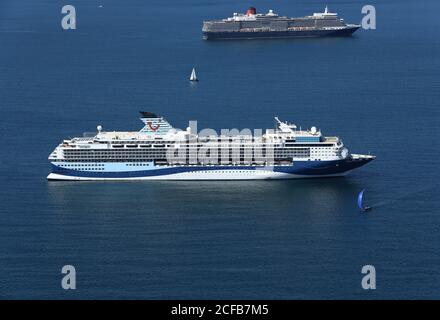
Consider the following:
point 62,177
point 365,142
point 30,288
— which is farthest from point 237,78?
point 30,288

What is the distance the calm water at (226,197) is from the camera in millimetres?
72625

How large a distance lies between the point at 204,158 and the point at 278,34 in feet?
315

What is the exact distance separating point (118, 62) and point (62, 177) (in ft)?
209

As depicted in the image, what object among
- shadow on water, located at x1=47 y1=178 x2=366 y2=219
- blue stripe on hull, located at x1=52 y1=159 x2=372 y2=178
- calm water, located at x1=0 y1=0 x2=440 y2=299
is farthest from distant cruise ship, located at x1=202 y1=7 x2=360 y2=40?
shadow on water, located at x1=47 y1=178 x2=366 y2=219

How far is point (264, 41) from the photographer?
18788cm

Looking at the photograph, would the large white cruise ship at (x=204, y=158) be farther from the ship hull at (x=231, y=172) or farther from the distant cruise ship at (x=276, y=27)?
the distant cruise ship at (x=276, y=27)

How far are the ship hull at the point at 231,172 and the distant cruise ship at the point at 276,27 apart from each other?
90224 millimetres

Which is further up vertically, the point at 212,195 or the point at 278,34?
the point at 278,34

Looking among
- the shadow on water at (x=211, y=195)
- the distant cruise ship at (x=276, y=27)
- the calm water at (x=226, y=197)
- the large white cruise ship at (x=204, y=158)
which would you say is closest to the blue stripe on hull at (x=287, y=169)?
the large white cruise ship at (x=204, y=158)

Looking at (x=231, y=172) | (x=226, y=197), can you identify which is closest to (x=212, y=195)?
(x=226, y=197)

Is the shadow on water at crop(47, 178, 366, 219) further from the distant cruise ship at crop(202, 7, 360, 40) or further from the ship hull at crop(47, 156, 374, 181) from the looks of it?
the distant cruise ship at crop(202, 7, 360, 40)

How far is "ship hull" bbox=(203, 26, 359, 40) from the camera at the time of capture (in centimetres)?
18712

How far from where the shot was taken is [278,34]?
626 ft

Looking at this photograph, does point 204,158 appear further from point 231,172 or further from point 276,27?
point 276,27
